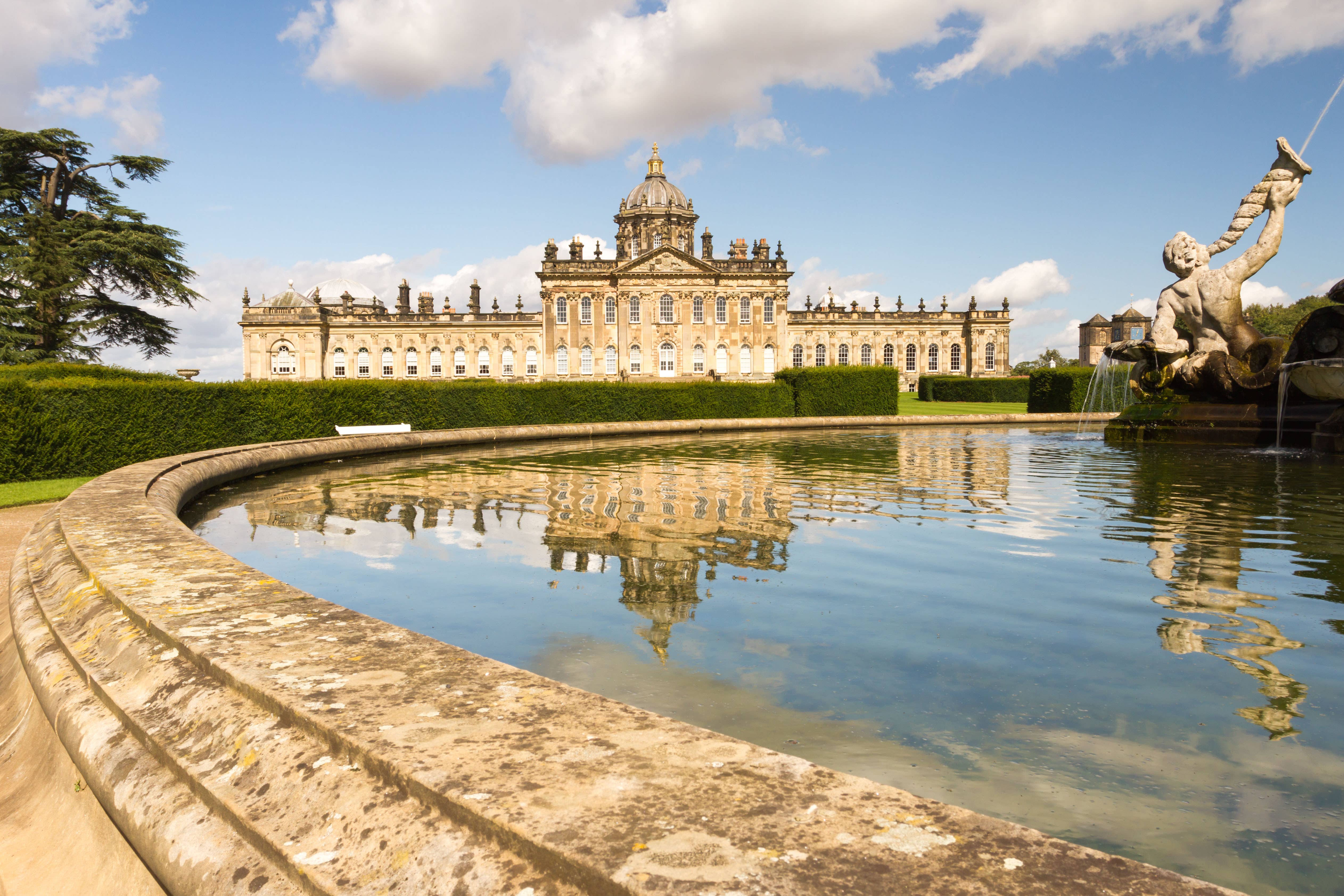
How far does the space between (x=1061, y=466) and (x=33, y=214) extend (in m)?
29.9

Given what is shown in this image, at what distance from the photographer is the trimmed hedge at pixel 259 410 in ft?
36.1

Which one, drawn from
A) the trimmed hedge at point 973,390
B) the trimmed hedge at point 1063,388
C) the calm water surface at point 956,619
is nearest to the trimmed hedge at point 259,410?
the calm water surface at point 956,619

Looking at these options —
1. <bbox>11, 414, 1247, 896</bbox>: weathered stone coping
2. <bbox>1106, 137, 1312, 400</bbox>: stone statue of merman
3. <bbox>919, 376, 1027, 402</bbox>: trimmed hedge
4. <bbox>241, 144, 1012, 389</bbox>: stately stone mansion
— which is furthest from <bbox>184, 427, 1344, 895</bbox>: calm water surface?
<bbox>241, 144, 1012, 389</bbox>: stately stone mansion

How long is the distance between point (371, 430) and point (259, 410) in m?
1.95

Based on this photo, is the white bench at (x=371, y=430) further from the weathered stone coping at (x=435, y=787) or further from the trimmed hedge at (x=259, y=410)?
the weathered stone coping at (x=435, y=787)

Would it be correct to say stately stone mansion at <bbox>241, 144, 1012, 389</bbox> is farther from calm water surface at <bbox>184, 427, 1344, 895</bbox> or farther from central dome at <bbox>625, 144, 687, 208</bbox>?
calm water surface at <bbox>184, 427, 1344, 895</bbox>

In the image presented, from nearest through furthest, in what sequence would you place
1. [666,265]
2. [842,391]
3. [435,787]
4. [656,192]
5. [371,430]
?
[435,787] → [371,430] → [842,391] → [666,265] → [656,192]

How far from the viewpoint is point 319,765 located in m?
1.58

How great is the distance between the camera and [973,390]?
1919 inches

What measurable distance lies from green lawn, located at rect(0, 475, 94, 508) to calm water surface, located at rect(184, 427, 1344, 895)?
78.4 inches

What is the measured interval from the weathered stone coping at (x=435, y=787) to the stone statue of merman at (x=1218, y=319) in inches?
529

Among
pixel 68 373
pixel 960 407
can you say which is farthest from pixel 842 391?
pixel 68 373

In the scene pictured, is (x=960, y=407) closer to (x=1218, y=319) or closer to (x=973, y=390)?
(x=973, y=390)

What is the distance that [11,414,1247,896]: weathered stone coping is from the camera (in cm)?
116
